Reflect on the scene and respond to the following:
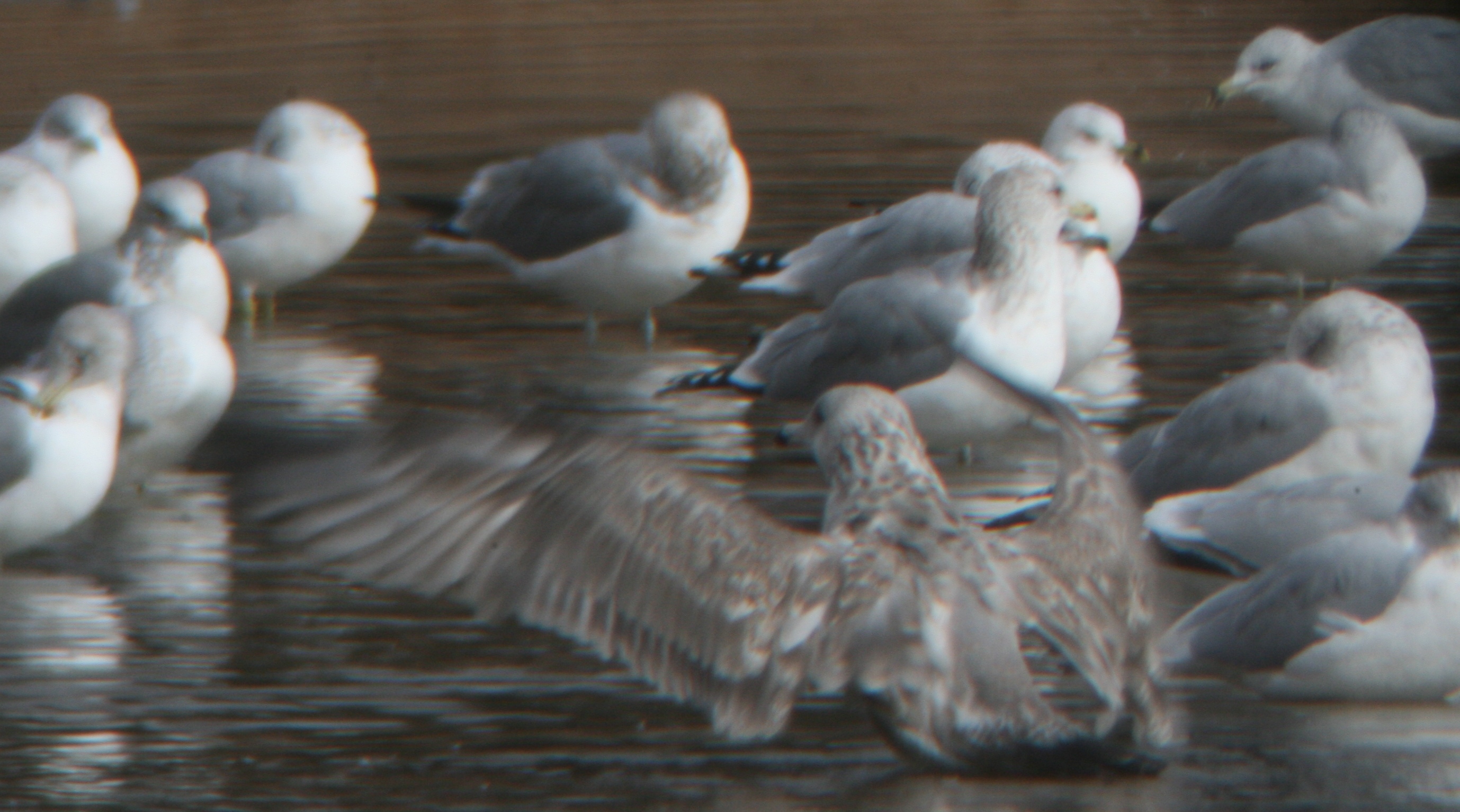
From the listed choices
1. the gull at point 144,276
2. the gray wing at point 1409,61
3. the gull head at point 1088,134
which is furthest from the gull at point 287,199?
the gray wing at point 1409,61

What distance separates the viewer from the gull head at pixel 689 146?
8609mm

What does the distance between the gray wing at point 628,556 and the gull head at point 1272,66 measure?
933cm

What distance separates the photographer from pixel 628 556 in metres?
3.87

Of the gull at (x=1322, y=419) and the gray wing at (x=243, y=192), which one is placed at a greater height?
the gray wing at (x=243, y=192)

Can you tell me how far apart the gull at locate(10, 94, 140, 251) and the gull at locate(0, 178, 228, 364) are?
1775mm

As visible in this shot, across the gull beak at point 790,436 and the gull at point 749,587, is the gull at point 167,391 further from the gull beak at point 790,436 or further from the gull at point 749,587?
the gull at point 749,587

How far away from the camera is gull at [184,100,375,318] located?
9.16 m

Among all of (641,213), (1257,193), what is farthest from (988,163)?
(1257,193)

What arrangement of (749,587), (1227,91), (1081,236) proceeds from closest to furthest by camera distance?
(749,587), (1081,236), (1227,91)

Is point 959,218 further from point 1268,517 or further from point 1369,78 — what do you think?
point 1369,78

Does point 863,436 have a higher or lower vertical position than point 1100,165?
lower

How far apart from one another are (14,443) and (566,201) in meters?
3.56

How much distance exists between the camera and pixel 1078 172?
8930 mm

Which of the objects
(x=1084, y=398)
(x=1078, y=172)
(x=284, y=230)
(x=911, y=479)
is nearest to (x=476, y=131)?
(x=284, y=230)
